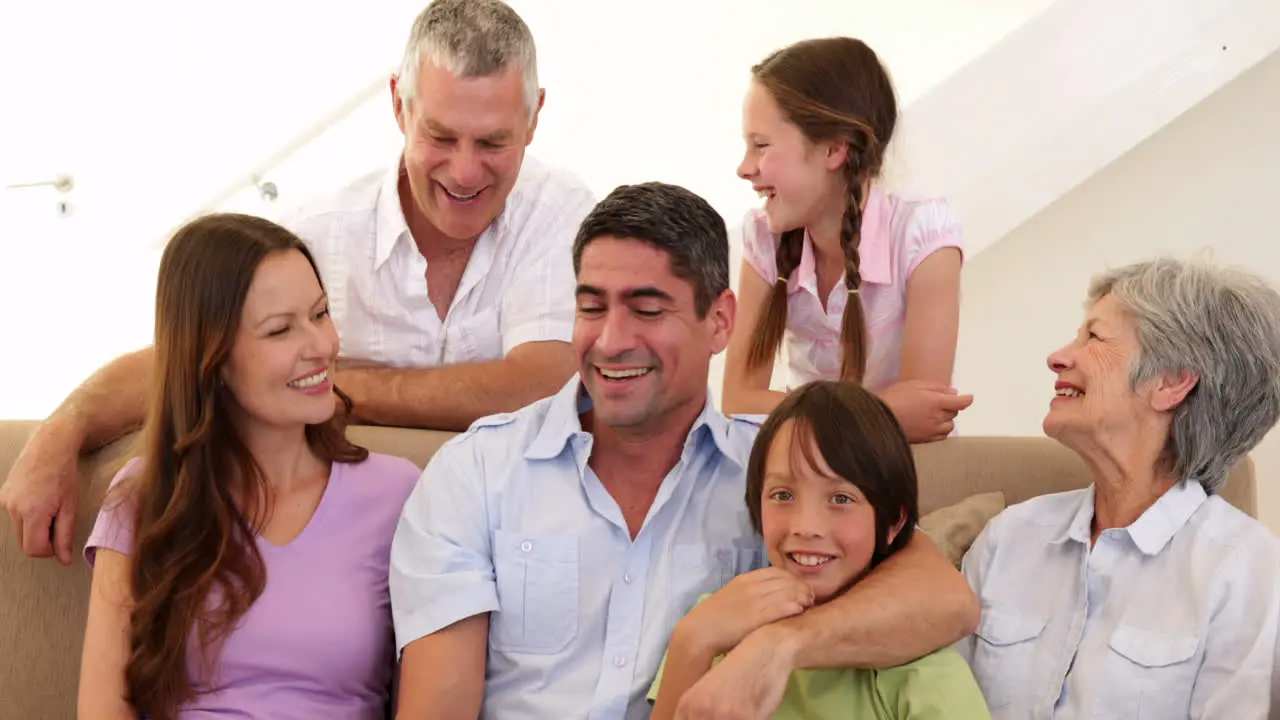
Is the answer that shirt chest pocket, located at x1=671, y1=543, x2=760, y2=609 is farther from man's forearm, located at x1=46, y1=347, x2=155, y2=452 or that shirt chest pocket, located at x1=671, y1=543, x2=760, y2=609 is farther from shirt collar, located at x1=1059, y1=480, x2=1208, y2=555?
man's forearm, located at x1=46, y1=347, x2=155, y2=452

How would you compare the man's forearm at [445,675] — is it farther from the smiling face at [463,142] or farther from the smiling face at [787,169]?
the smiling face at [787,169]

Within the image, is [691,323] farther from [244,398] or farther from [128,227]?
[128,227]

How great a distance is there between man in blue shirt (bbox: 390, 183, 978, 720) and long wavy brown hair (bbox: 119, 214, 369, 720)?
24cm

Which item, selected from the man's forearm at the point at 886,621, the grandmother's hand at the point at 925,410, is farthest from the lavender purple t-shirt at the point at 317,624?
the grandmother's hand at the point at 925,410

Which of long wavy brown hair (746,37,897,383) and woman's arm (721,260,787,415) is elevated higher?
long wavy brown hair (746,37,897,383)

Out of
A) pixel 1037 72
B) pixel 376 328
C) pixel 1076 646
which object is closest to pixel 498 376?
pixel 376 328

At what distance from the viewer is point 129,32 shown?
4.52m

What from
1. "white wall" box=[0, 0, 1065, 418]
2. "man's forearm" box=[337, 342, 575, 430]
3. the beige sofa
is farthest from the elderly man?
"white wall" box=[0, 0, 1065, 418]

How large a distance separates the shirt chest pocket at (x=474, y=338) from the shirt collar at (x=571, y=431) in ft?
1.67

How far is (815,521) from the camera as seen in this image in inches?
71.4

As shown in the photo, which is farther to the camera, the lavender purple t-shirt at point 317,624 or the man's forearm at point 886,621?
the lavender purple t-shirt at point 317,624

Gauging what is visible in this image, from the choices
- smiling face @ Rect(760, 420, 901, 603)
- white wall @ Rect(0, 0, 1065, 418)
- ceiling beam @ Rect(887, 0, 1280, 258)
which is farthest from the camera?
white wall @ Rect(0, 0, 1065, 418)

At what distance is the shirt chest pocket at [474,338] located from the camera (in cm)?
255

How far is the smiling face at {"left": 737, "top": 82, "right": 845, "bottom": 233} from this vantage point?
2.68 meters
